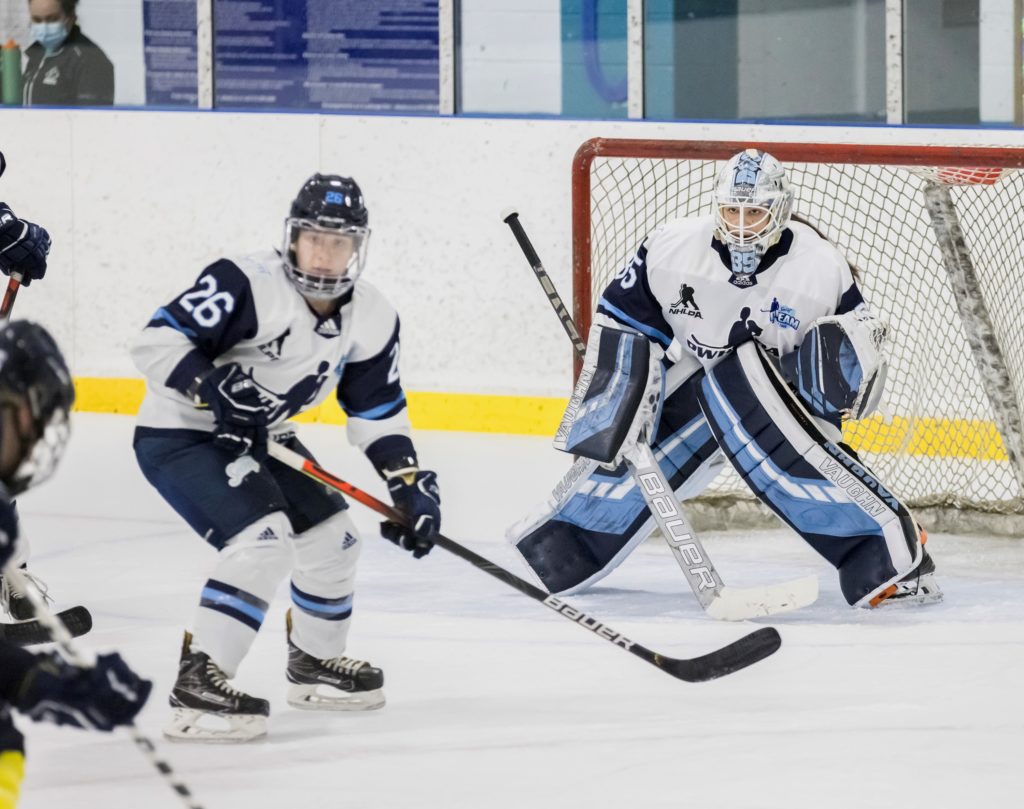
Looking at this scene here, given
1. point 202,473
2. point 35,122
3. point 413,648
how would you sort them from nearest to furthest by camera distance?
1. point 202,473
2. point 413,648
3. point 35,122

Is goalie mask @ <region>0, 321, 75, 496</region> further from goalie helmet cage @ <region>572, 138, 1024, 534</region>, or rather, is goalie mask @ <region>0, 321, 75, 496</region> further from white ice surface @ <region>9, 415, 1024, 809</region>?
goalie helmet cage @ <region>572, 138, 1024, 534</region>

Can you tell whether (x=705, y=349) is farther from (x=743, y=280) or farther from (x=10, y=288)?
(x=10, y=288)

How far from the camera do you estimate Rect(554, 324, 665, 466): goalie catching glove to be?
408cm

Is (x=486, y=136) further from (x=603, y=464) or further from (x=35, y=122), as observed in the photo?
(x=603, y=464)

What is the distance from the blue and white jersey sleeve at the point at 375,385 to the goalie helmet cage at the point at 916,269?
160 centimetres

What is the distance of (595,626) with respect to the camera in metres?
3.36

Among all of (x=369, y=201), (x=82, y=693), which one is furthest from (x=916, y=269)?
(x=82, y=693)

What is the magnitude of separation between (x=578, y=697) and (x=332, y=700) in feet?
1.37

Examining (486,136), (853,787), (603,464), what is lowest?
(853,787)

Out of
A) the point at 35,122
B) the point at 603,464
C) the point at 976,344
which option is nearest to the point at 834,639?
the point at 603,464

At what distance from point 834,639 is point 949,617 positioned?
1.01 ft

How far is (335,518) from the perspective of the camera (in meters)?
3.24

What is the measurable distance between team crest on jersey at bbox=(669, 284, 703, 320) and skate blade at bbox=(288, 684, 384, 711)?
3.75ft

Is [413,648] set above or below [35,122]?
below
